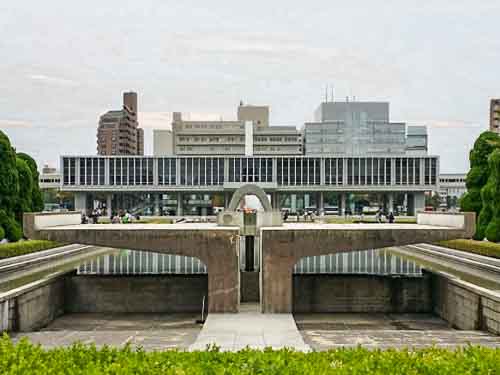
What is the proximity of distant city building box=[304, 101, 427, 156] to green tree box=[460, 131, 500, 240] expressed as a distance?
242ft

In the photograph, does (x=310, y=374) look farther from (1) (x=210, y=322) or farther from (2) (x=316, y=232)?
(2) (x=316, y=232)

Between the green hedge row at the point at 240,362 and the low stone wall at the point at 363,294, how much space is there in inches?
686

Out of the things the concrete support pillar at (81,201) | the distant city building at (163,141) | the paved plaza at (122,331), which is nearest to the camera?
the paved plaza at (122,331)

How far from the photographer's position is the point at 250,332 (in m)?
17.2

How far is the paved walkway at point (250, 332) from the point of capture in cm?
1532

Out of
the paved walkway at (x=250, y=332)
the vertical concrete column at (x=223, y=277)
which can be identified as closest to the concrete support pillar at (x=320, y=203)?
the paved walkway at (x=250, y=332)

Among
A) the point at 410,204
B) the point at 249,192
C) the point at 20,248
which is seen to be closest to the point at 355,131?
the point at 410,204

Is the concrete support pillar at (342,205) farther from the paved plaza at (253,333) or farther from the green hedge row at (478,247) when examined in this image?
the paved plaza at (253,333)

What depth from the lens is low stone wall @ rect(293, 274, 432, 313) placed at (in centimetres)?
2547

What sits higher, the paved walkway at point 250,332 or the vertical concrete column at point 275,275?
the vertical concrete column at point 275,275

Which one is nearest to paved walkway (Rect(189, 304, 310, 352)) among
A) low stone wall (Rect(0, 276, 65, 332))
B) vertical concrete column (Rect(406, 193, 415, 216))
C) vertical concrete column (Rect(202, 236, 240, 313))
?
vertical concrete column (Rect(202, 236, 240, 313))

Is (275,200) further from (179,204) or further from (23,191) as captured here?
(23,191)

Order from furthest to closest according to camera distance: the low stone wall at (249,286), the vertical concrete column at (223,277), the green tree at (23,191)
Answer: the green tree at (23,191), the low stone wall at (249,286), the vertical concrete column at (223,277)

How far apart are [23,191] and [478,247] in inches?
1177
